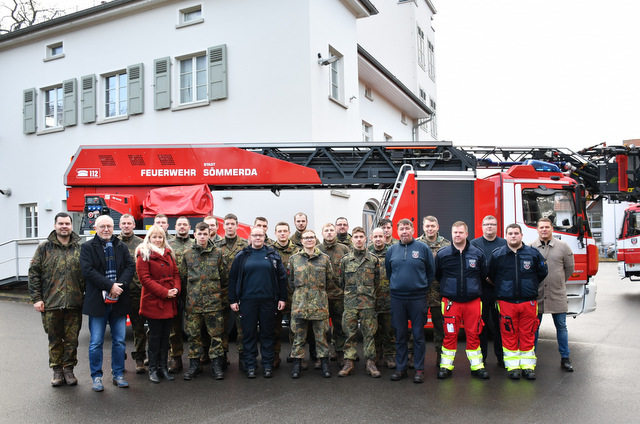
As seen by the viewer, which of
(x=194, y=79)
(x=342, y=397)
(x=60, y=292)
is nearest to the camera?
(x=342, y=397)

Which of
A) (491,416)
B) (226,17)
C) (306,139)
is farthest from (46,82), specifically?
(491,416)

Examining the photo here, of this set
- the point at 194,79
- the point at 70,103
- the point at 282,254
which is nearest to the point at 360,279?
the point at 282,254

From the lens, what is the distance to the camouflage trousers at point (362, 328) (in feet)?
21.6

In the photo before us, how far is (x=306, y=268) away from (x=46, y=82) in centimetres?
1608

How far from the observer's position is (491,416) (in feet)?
16.3

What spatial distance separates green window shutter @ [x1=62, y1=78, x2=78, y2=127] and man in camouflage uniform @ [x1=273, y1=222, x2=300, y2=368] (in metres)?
13.4

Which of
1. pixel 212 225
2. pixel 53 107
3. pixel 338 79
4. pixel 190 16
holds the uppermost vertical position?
pixel 190 16

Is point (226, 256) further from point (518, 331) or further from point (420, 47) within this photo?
point (420, 47)

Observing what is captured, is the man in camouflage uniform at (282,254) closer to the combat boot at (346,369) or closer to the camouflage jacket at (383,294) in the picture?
the combat boot at (346,369)

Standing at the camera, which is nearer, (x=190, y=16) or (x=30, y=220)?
(x=190, y=16)

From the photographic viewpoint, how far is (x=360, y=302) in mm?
6641

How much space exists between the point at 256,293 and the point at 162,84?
38.5 ft

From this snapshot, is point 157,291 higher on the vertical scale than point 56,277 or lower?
lower

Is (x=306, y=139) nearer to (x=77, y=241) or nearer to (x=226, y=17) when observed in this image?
(x=226, y=17)
